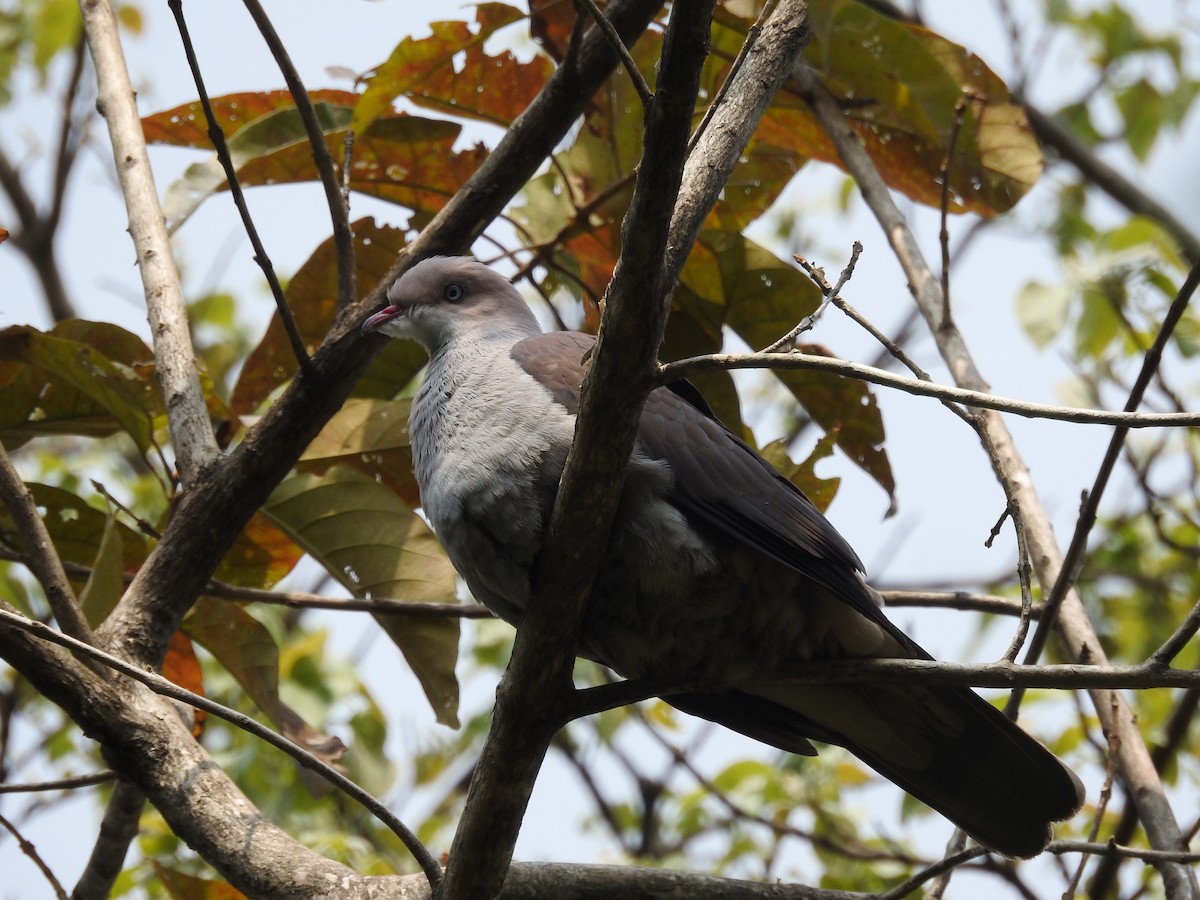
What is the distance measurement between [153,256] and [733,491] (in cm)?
153

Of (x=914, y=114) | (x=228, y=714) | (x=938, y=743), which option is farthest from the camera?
(x=914, y=114)

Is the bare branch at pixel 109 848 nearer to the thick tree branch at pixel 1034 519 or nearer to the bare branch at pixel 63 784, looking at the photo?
the bare branch at pixel 63 784

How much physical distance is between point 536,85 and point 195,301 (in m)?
3.50

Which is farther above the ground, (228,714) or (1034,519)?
(1034,519)

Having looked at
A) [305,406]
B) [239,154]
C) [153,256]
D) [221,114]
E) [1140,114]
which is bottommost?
[305,406]

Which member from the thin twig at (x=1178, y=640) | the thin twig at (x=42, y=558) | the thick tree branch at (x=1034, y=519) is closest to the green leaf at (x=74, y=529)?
the thin twig at (x=42, y=558)

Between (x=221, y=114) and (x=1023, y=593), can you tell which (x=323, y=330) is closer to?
(x=221, y=114)

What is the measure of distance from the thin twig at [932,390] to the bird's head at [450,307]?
1413 millimetres

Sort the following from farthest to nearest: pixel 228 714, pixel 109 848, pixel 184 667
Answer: pixel 184 667 < pixel 109 848 < pixel 228 714

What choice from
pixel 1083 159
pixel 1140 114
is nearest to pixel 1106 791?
pixel 1083 159

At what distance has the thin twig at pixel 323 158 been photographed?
275 centimetres

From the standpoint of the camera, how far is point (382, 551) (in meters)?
3.12

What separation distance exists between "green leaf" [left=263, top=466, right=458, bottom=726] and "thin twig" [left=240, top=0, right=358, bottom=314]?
0.43 meters

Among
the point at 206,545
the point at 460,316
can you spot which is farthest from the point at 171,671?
the point at 460,316
